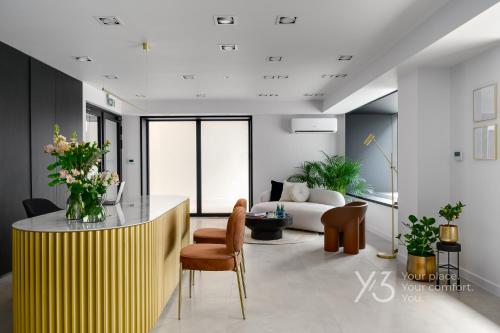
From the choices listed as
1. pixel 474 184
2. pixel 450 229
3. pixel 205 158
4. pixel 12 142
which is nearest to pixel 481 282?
pixel 450 229

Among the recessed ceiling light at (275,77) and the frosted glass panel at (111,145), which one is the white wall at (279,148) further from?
the frosted glass panel at (111,145)

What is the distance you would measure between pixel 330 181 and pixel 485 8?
5985 mm

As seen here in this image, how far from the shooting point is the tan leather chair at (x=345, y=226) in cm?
579

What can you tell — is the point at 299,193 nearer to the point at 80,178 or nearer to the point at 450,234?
the point at 450,234

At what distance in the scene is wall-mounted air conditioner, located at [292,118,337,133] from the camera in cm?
930

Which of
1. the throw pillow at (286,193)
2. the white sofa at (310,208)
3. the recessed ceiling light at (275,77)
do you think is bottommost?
the white sofa at (310,208)

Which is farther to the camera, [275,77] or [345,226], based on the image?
[275,77]

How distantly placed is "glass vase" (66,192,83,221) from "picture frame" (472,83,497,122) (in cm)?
393

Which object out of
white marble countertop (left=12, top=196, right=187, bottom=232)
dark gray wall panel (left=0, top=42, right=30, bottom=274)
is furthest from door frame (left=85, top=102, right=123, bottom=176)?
white marble countertop (left=12, top=196, right=187, bottom=232)

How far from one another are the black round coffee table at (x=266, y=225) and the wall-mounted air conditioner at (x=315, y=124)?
3.15 m

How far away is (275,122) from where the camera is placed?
961 centimetres

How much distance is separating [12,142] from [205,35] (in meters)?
2.66

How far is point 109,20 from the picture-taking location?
4.09 m

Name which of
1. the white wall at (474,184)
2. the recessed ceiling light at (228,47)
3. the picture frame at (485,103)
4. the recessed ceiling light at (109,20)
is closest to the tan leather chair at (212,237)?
the recessed ceiling light at (228,47)
